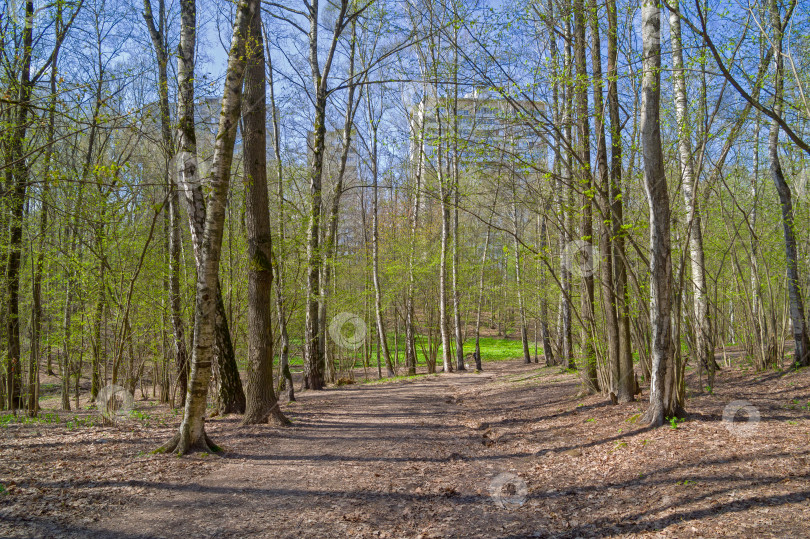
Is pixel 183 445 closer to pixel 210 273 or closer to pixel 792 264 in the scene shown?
pixel 210 273

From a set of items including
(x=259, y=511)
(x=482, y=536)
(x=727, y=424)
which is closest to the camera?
(x=482, y=536)

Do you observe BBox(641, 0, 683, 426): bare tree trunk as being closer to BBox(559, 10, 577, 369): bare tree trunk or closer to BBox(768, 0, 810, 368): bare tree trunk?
BBox(559, 10, 577, 369): bare tree trunk

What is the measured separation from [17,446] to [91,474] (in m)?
1.77

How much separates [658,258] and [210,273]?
4.96 m

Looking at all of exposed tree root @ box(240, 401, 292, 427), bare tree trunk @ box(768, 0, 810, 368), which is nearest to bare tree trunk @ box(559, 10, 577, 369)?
bare tree trunk @ box(768, 0, 810, 368)

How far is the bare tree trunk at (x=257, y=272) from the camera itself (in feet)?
23.9

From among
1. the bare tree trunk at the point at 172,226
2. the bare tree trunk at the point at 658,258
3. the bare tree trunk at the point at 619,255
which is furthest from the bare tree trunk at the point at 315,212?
the bare tree trunk at the point at 658,258

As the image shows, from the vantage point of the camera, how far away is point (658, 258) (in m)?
5.55

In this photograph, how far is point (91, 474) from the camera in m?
4.56

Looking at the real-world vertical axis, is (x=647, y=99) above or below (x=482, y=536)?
above

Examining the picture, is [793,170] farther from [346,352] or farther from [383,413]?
[346,352]

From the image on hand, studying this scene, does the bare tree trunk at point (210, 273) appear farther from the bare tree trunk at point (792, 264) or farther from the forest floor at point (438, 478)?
the bare tree trunk at point (792, 264)

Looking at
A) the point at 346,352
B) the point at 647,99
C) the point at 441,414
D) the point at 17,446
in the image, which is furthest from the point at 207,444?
the point at 346,352

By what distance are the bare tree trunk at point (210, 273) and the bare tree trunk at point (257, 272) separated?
63.1 inches
